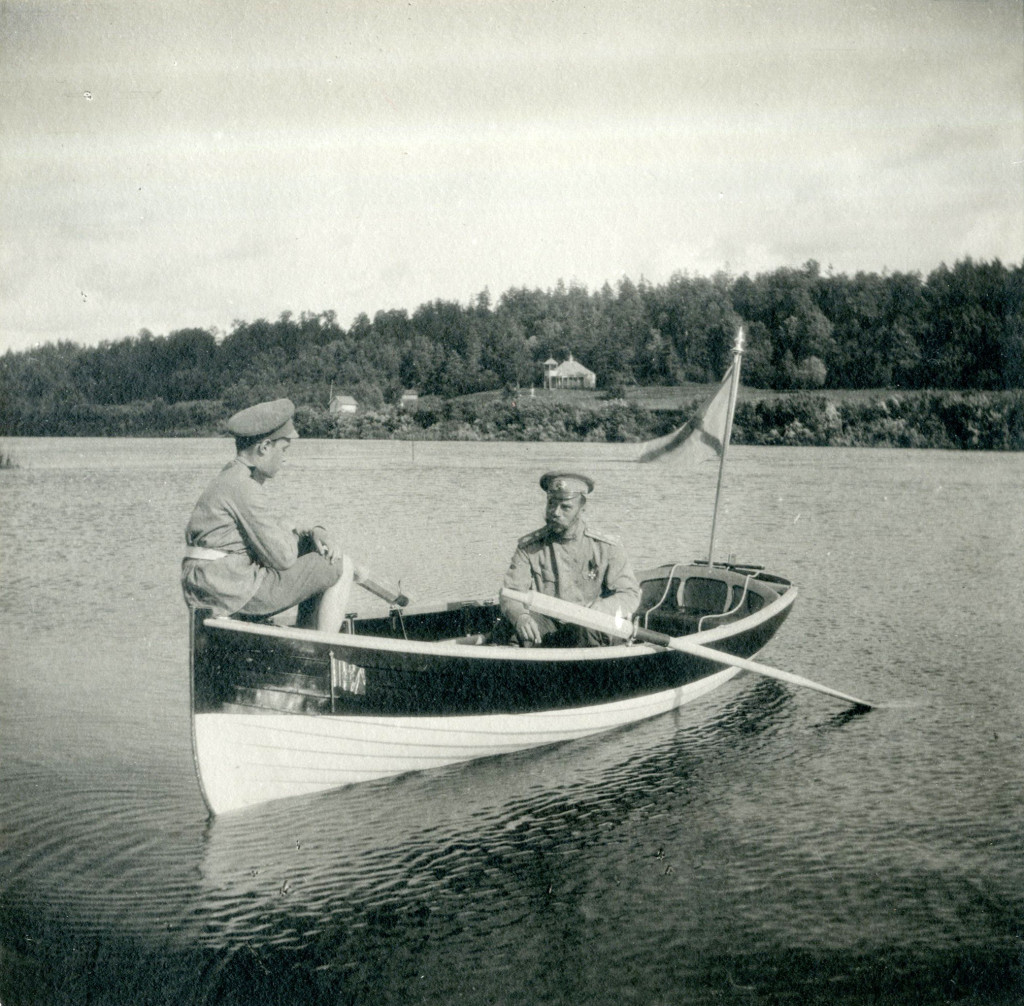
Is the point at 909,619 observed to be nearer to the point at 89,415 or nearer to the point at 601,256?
the point at 601,256

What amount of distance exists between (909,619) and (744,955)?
6978mm

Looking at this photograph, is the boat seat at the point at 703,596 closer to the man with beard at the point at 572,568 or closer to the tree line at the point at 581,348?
the man with beard at the point at 572,568

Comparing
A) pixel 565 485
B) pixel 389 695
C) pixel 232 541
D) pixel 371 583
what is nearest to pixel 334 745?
pixel 389 695

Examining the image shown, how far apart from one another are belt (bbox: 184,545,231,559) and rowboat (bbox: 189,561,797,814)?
29 centimetres

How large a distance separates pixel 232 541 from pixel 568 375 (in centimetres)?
2700

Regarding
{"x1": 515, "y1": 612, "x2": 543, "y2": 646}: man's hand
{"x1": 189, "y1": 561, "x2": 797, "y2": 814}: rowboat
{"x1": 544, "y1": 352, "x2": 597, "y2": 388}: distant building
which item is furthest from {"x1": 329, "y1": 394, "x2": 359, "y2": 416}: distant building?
{"x1": 515, "y1": 612, "x2": 543, "y2": 646}: man's hand

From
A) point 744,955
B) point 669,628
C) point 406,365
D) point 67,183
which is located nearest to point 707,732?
point 669,628

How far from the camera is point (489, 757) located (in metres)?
6.24

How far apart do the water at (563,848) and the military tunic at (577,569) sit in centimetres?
99

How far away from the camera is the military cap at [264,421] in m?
5.02

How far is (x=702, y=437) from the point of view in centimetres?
835

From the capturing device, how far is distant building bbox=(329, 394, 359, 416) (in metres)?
32.0

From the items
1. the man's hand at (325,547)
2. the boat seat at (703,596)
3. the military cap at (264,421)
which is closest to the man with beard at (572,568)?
the man's hand at (325,547)

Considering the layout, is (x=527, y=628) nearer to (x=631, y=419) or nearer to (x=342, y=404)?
(x=631, y=419)
